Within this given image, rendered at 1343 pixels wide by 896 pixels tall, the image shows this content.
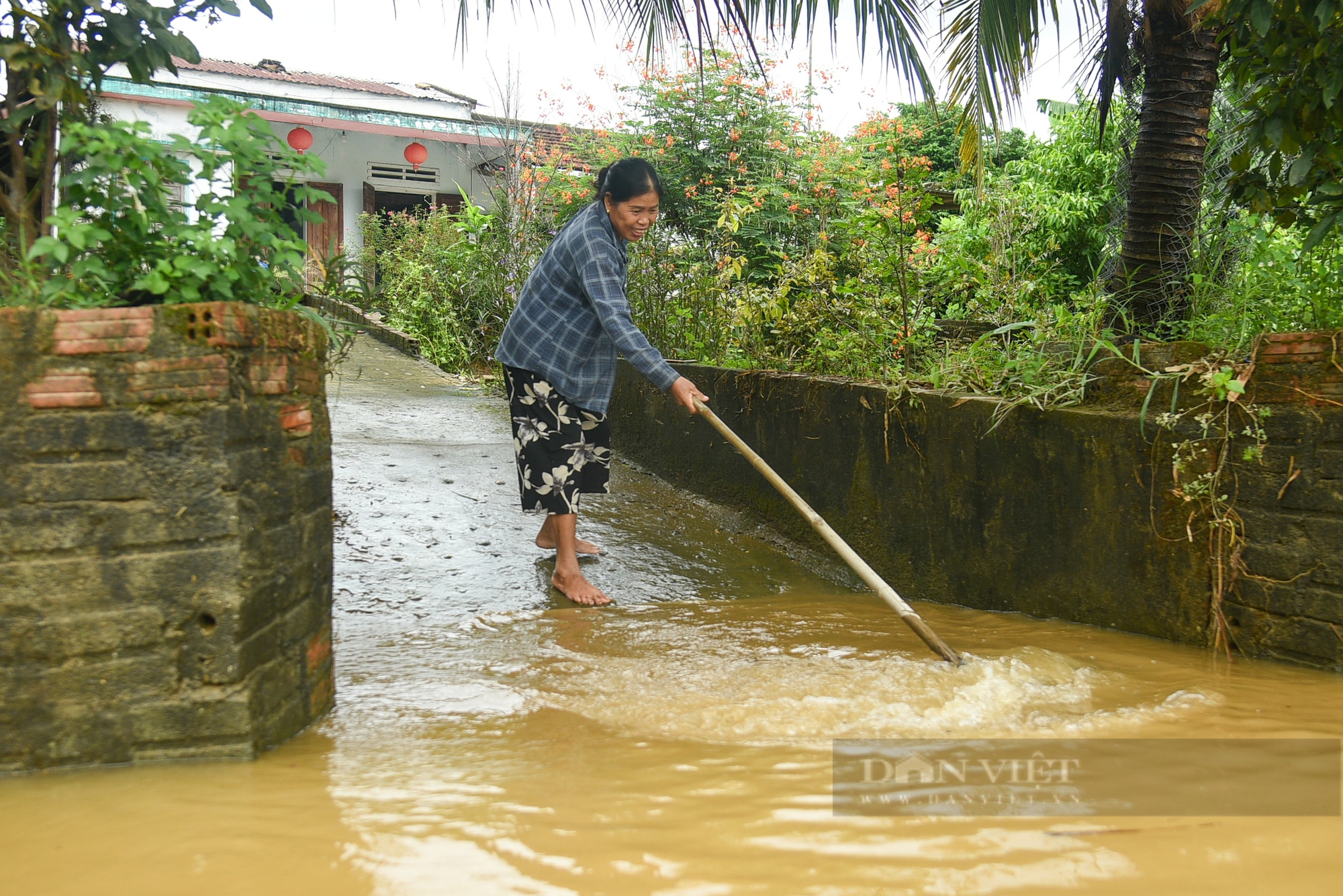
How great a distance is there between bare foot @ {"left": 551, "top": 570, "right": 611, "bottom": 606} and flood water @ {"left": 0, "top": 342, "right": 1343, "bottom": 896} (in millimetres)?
71

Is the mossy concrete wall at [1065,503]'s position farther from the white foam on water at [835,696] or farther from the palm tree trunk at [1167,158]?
the palm tree trunk at [1167,158]

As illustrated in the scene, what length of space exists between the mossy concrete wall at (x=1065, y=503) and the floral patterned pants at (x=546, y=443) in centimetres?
140

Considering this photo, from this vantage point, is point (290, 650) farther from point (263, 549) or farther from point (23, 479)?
point (23, 479)

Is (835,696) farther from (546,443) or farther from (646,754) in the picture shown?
(546,443)

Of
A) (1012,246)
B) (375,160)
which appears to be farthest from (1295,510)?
(375,160)

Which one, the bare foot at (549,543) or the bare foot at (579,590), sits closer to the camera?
the bare foot at (579,590)

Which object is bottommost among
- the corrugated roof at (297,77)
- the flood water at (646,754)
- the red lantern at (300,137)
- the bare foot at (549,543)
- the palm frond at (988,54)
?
the flood water at (646,754)

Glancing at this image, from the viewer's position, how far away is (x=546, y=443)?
4328 millimetres

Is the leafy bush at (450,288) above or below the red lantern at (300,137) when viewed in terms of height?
below

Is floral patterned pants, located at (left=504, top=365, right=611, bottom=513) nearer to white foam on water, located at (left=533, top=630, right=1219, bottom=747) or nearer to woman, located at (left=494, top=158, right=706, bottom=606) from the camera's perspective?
woman, located at (left=494, top=158, right=706, bottom=606)

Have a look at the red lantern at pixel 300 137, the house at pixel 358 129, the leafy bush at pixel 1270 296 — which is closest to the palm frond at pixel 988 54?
the leafy bush at pixel 1270 296

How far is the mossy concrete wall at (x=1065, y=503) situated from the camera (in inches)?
124

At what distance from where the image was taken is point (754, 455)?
Answer: 151 inches

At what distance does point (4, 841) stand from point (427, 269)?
957cm
